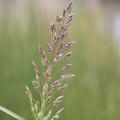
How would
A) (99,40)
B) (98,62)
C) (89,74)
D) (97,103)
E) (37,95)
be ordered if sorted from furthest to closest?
(99,40) < (98,62) < (89,74) < (97,103) < (37,95)

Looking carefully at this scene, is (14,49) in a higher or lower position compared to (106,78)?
higher

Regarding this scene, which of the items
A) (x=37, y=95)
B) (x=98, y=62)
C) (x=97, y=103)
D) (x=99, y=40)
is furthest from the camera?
(x=99, y=40)

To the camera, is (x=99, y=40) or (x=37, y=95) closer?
(x=37, y=95)

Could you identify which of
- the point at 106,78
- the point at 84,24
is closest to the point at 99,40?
the point at 84,24

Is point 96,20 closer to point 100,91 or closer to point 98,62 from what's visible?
point 98,62

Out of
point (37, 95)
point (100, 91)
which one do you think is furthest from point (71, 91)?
point (37, 95)

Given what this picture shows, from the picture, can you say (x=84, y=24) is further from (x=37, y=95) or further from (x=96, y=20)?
(x=37, y=95)
